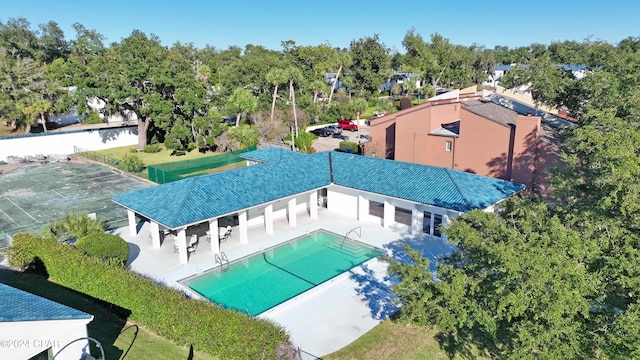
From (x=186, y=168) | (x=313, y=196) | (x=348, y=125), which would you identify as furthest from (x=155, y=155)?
(x=313, y=196)

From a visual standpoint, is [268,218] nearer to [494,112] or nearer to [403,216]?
[403,216]

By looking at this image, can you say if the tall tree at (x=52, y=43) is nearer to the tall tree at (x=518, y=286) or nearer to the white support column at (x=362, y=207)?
the white support column at (x=362, y=207)

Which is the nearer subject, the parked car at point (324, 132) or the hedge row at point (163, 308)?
the hedge row at point (163, 308)

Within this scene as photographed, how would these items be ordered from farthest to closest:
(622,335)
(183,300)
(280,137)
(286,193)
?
1. (280,137)
2. (286,193)
3. (183,300)
4. (622,335)

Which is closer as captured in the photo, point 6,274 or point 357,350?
point 357,350

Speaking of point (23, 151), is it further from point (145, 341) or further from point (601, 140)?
point (601, 140)

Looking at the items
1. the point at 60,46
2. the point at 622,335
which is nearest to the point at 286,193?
the point at 622,335

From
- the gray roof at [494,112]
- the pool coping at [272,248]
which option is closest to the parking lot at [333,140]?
the gray roof at [494,112]
